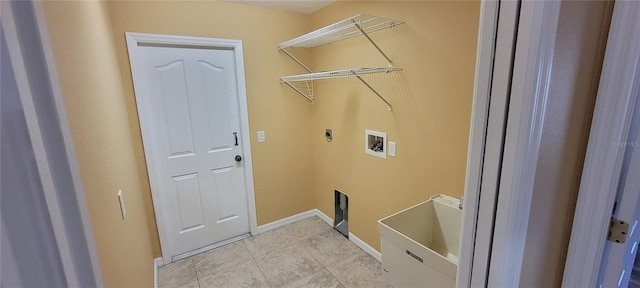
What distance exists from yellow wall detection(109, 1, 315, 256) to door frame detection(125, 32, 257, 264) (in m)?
0.04

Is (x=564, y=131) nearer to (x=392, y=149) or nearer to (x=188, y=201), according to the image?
(x=392, y=149)

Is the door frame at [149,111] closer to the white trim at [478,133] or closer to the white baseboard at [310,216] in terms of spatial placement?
the white baseboard at [310,216]

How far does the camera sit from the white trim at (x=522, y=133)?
61 centimetres

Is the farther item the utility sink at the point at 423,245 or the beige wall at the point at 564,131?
the utility sink at the point at 423,245

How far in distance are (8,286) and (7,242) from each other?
64 millimetres

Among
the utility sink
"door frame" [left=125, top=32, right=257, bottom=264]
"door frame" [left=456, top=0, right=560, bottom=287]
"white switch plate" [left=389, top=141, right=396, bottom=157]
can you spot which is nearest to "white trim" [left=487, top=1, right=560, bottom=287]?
"door frame" [left=456, top=0, right=560, bottom=287]

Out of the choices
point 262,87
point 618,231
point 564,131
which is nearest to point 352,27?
point 262,87

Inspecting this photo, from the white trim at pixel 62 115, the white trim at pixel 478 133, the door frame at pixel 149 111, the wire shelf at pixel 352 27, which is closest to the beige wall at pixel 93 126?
the white trim at pixel 62 115

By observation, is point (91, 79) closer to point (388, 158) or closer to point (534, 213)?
point (534, 213)

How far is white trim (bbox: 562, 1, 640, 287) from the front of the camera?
79cm

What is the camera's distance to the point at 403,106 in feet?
6.38

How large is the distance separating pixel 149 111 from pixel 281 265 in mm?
1718

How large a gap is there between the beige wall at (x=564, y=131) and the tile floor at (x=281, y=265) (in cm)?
144

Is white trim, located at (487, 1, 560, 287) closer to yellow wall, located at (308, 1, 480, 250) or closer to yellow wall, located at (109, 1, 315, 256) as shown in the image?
yellow wall, located at (308, 1, 480, 250)
